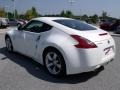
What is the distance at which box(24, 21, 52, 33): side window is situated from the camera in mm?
5849

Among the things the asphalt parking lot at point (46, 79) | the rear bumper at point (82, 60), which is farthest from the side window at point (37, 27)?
the rear bumper at point (82, 60)

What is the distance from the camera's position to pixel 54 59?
211 inches

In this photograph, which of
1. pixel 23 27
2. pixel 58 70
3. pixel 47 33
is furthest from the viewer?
pixel 23 27

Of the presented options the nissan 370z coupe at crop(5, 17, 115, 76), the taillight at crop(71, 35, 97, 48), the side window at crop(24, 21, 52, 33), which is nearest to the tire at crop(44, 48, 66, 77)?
the nissan 370z coupe at crop(5, 17, 115, 76)

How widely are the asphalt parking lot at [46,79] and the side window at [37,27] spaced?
1.02 m

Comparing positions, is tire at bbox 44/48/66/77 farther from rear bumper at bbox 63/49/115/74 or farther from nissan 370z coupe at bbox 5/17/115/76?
rear bumper at bbox 63/49/115/74

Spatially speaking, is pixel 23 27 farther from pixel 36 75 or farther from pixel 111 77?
pixel 111 77

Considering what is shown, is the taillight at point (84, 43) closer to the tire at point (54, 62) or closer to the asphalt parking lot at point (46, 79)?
the tire at point (54, 62)

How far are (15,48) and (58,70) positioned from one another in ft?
8.19

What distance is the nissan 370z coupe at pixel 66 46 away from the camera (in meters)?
4.89

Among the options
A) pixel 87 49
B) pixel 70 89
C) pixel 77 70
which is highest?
pixel 87 49

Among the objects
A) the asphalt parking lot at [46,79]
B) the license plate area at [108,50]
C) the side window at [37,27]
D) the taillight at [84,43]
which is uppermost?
the side window at [37,27]

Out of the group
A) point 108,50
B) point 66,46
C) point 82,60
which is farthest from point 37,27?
point 108,50

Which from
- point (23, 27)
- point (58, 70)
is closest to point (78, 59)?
point (58, 70)
